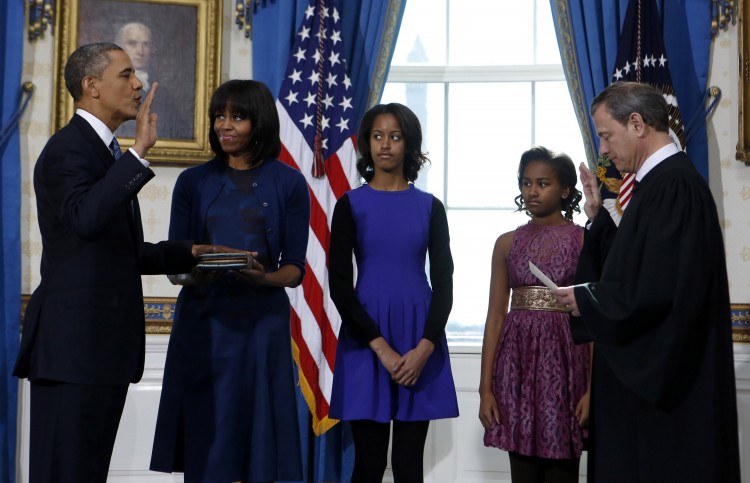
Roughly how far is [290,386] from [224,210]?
64 cm

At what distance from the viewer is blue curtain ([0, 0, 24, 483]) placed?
182 inches

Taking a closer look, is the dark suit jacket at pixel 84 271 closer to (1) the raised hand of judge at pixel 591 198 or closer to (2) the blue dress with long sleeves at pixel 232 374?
(2) the blue dress with long sleeves at pixel 232 374

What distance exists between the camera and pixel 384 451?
3385 mm

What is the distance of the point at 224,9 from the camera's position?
5051mm

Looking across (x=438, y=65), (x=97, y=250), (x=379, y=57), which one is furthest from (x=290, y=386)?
(x=438, y=65)

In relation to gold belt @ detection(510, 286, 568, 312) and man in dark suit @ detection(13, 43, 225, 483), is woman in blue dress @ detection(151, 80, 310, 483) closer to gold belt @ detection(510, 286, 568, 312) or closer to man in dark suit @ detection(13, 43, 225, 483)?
man in dark suit @ detection(13, 43, 225, 483)

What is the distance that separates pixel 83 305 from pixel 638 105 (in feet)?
5.76

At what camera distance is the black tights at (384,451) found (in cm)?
330

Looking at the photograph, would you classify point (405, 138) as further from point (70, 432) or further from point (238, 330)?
point (70, 432)

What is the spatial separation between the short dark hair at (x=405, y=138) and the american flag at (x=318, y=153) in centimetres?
95

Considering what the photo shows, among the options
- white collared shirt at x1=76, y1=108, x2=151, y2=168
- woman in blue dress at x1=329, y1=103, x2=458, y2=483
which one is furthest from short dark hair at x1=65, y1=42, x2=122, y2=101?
woman in blue dress at x1=329, y1=103, x2=458, y2=483

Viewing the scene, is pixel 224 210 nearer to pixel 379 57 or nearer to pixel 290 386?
pixel 290 386

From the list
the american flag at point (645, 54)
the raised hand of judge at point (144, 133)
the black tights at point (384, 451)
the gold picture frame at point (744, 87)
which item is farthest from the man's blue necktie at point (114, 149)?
the gold picture frame at point (744, 87)

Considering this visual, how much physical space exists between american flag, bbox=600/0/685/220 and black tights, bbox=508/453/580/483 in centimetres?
162
